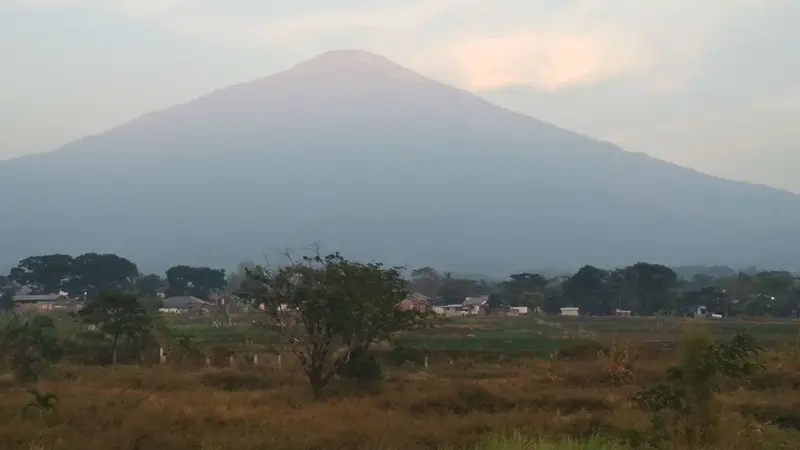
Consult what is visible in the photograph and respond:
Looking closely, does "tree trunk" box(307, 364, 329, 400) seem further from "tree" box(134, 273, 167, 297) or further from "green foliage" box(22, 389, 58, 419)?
"tree" box(134, 273, 167, 297)

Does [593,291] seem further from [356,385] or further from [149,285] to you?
[356,385]

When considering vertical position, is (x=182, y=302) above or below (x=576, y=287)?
below

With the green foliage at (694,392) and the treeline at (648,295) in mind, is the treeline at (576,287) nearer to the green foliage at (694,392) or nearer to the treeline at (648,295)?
the treeline at (648,295)

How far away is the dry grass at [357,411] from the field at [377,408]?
0.08 feet

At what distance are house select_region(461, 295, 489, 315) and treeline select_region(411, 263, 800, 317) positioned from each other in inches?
73.4

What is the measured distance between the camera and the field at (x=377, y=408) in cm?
989

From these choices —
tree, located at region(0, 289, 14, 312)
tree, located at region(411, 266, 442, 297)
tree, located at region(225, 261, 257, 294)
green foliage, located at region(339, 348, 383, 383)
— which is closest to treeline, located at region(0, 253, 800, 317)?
tree, located at region(0, 289, 14, 312)

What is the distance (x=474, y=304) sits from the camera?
75812 mm

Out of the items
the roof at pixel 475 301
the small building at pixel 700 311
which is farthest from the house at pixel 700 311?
the roof at pixel 475 301

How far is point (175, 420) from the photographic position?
11.1m

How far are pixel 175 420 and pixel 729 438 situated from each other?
6.94 m

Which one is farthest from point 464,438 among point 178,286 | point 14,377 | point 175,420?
point 178,286

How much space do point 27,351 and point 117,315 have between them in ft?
16.7

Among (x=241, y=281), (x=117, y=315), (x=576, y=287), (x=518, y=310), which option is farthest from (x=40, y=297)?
(x=117, y=315)
